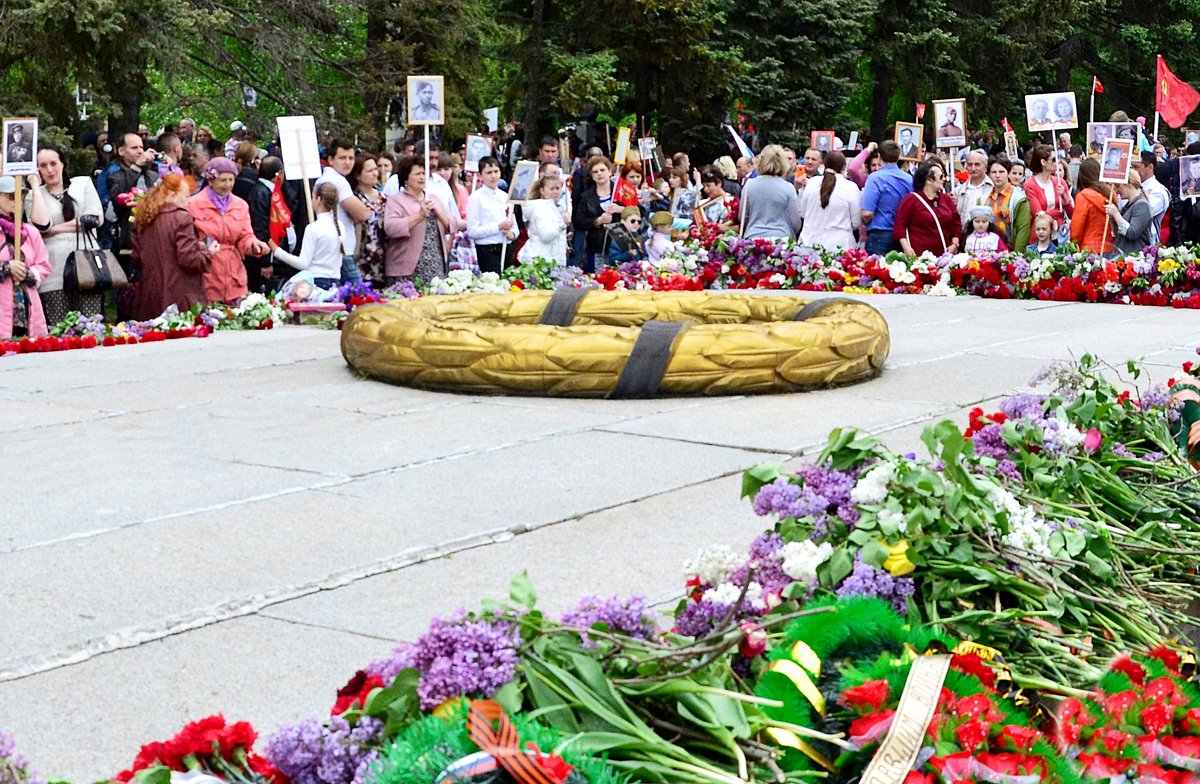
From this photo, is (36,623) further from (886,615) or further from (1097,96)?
(1097,96)

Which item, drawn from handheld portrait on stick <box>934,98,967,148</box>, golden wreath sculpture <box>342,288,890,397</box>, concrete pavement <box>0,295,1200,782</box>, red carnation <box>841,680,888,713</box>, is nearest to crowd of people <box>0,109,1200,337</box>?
handheld portrait on stick <box>934,98,967,148</box>

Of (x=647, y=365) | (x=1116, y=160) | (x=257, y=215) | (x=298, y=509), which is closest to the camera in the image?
(x=298, y=509)

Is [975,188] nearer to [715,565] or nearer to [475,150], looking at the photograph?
[475,150]

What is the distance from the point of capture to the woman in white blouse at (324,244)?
13.2 metres

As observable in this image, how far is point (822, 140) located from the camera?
23594 millimetres

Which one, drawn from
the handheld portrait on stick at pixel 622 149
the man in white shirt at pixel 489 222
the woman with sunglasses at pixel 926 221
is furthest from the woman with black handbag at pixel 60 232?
the handheld portrait on stick at pixel 622 149

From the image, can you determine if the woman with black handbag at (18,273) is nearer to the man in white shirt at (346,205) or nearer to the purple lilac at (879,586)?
the man in white shirt at (346,205)

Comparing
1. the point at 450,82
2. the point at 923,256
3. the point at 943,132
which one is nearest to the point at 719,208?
the point at 943,132

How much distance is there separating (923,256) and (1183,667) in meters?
12.7

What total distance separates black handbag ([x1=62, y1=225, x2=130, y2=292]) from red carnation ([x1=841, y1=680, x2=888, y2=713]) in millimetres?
10534

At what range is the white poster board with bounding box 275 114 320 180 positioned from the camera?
44.2 ft

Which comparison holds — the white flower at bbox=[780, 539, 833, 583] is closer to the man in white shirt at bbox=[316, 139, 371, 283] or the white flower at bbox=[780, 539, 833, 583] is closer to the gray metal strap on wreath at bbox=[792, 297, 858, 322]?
the gray metal strap on wreath at bbox=[792, 297, 858, 322]

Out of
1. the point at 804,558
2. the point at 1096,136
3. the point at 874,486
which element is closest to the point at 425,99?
the point at 1096,136

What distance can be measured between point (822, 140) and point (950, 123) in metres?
4.05
